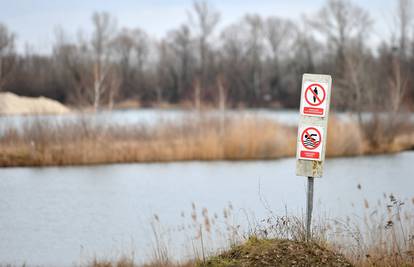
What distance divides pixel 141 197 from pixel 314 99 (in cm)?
771

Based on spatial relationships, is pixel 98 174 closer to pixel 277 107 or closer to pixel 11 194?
pixel 11 194

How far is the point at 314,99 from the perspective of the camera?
5.52 metres

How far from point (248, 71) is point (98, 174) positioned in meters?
41.5

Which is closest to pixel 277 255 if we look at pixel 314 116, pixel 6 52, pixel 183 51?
pixel 314 116

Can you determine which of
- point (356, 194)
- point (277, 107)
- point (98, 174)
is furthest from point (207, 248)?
point (277, 107)

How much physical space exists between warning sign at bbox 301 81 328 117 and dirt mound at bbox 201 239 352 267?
1303mm

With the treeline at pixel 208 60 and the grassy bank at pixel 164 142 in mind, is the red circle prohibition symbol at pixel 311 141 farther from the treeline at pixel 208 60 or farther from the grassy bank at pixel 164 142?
the treeline at pixel 208 60

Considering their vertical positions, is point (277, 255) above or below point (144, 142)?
above

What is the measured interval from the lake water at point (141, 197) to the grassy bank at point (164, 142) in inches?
29.1

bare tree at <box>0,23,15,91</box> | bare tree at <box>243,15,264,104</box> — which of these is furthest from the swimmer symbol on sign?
bare tree at <box>243,15,264,104</box>

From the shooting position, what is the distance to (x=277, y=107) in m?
50.7

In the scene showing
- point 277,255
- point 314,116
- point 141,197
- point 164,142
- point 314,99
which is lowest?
point 141,197

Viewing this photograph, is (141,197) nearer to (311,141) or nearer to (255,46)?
(311,141)

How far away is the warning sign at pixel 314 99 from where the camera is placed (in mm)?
5496
